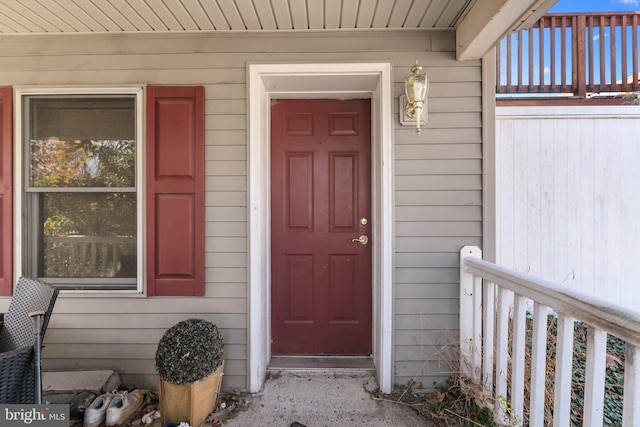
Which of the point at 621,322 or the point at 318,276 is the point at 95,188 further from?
the point at 621,322

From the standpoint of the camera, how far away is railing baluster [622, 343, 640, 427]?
0.99 metres

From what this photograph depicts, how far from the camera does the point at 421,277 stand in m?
2.07

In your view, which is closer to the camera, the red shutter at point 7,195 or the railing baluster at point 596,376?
→ the railing baluster at point 596,376

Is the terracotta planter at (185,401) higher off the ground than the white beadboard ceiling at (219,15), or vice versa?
the white beadboard ceiling at (219,15)

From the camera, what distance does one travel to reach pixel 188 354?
1.72 m

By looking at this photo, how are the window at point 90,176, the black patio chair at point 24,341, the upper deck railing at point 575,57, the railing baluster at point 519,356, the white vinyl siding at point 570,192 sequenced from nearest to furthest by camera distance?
the black patio chair at point 24,341 < the railing baluster at point 519,356 < the window at point 90,176 < the white vinyl siding at point 570,192 < the upper deck railing at point 575,57

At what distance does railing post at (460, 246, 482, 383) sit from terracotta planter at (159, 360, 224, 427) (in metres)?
1.61

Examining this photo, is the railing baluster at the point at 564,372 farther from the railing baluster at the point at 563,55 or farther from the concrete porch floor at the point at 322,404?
the railing baluster at the point at 563,55

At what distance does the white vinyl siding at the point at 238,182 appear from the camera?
2039 millimetres

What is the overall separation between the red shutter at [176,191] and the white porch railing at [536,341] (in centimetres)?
180

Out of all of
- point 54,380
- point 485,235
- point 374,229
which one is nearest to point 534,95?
point 485,235

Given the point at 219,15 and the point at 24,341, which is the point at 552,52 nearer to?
the point at 219,15

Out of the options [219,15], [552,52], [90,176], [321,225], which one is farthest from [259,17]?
[552,52]

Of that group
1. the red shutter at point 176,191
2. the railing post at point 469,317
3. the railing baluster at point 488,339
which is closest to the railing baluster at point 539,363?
the railing baluster at point 488,339
